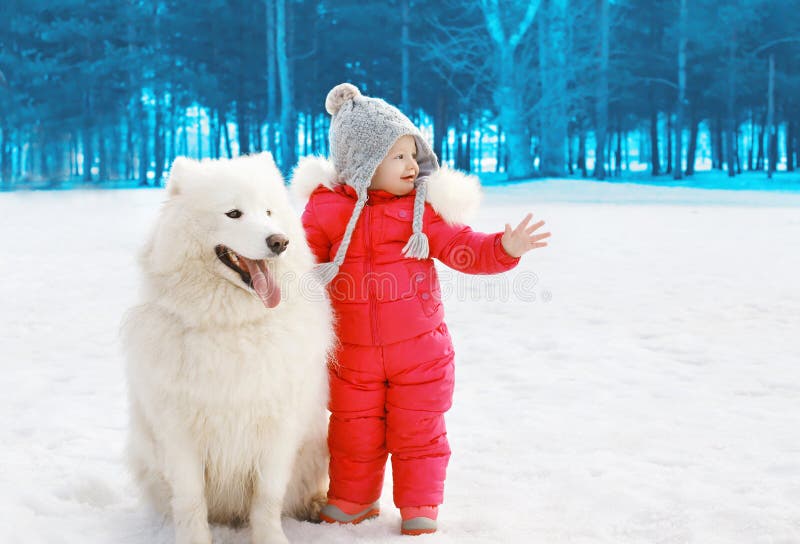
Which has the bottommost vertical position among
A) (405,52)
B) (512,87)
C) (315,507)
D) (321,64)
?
(315,507)

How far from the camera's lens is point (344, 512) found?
2416 millimetres

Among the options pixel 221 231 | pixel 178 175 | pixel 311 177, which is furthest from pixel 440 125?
pixel 221 231

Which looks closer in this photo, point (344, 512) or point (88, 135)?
point (344, 512)

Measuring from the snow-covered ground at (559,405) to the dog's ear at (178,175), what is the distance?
0.25m

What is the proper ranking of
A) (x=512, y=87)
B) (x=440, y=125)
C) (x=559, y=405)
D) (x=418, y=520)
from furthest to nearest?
1. (x=440, y=125)
2. (x=512, y=87)
3. (x=559, y=405)
4. (x=418, y=520)

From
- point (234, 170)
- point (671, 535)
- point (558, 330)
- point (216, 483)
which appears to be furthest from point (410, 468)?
point (558, 330)

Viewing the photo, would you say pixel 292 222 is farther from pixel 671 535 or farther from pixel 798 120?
pixel 798 120

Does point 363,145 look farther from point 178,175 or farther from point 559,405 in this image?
point 559,405

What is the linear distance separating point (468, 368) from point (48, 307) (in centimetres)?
370

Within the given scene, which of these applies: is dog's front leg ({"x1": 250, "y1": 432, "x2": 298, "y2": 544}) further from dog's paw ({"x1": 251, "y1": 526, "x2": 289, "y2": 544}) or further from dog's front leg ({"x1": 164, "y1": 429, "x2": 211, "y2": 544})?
dog's front leg ({"x1": 164, "y1": 429, "x2": 211, "y2": 544})

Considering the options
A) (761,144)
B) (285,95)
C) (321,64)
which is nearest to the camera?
(285,95)

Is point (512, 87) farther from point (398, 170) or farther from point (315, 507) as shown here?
point (315, 507)

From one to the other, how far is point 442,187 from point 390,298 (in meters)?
0.41

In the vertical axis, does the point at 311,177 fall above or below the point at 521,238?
above
